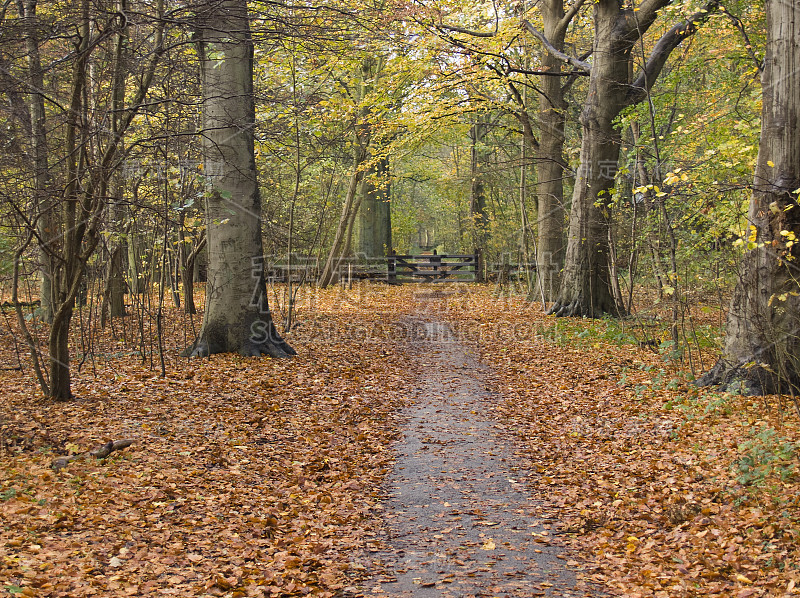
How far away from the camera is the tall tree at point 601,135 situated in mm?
11266

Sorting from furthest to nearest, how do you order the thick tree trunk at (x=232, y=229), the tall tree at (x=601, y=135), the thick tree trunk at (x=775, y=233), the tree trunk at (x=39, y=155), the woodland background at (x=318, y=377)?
the tall tree at (x=601, y=135), the thick tree trunk at (x=232, y=229), the thick tree trunk at (x=775, y=233), the tree trunk at (x=39, y=155), the woodland background at (x=318, y=377)

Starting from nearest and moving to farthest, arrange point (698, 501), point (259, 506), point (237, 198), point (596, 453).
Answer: point (698, 501) → point (259, 506) → point (596, 453) → point (237, 198)

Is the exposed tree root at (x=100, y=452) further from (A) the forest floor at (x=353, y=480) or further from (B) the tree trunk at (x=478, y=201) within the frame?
(B) the tree trunk at (x=478, y=201)

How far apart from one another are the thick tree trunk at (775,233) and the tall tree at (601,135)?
14.6 feet

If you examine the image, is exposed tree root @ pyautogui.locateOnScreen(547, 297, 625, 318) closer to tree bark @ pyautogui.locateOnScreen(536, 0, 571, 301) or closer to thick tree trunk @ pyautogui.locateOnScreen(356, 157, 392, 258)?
tree bark @ pyautogui.locateOnScreen(536, 0, 571, 301)

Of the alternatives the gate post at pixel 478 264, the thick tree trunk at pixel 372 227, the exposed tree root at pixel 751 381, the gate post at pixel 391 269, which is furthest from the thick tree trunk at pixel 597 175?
the thick tree trunk at pixel 372 227

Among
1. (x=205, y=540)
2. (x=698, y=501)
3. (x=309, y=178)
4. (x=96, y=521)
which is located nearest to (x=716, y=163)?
(x=698, y=501)

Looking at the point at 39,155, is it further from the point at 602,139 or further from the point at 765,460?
the point at 602,139

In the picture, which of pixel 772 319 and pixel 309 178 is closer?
pixel 772 319

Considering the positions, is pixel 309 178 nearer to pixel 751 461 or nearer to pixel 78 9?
pixel 78 9

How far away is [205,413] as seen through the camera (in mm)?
6922

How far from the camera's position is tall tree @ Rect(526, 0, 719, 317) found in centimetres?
1127

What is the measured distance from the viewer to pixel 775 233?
629cm

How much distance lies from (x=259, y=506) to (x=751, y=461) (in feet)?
13.2
